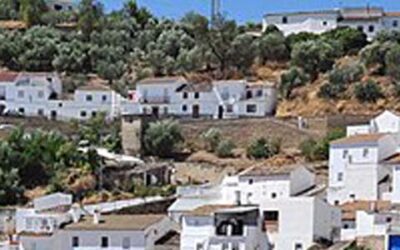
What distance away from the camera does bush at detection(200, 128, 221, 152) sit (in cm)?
5481

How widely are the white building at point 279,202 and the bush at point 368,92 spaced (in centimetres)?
1543

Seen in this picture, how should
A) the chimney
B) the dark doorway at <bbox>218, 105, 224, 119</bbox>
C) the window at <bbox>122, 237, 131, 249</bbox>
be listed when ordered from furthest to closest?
the dark doorway at <bbox>218, 105, 224, 119</bbox>, the chimney, the window at <bbox>122, 237, 131, 249</bbox>

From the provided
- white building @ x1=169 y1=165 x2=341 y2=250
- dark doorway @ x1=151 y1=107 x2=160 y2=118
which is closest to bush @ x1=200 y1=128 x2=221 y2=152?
dark doorway @ x1=151 y1=107 x2=160 y2=118

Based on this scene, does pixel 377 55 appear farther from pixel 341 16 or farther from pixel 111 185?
pixel 111 185

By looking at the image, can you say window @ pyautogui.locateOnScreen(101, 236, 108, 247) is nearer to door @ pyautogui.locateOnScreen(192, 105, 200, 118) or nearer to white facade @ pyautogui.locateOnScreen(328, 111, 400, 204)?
A: white facade @ pyautogui.locateOnScreen(328, 111, 400, 204)

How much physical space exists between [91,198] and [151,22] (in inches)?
1257

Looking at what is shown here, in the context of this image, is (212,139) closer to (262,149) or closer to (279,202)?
(262,149)

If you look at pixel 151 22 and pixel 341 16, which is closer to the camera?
pixel 341 16

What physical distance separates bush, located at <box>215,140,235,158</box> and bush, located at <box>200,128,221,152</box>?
1.61 feet

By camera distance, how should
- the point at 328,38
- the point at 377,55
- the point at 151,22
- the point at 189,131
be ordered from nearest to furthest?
the point at 189,131, the point at 377,55, the point at 328,38, the point at 151,22

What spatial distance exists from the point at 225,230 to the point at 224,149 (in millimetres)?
16701

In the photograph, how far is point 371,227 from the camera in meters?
36.9

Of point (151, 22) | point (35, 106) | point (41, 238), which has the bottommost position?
point (41, 238)

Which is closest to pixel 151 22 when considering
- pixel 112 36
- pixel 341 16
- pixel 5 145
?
pixel 112 36
